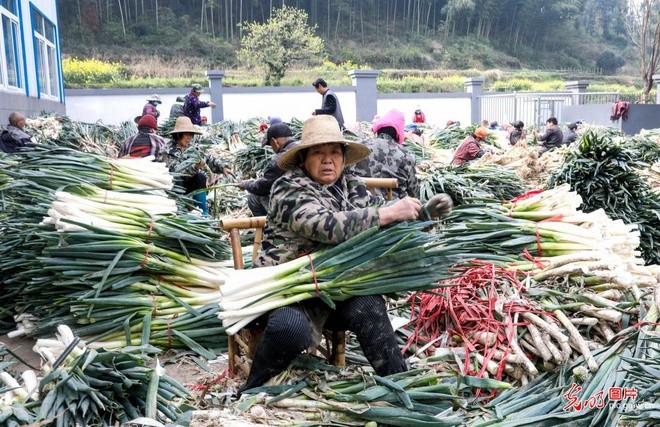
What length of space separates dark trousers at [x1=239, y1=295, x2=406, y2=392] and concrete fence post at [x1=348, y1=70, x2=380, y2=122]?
1759 centimetres

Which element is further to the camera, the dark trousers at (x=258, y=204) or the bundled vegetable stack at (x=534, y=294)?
the dark trousers at (x=258, y=204)

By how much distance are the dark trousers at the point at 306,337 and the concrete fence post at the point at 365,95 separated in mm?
17594

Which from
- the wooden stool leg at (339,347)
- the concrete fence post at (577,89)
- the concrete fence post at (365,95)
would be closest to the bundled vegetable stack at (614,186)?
the wooden stool leg at (339,347)

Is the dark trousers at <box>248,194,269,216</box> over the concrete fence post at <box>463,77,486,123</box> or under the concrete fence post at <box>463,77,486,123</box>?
under

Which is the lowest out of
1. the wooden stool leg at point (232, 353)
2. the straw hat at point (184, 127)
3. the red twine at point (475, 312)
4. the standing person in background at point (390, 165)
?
the wooden stool leg at point (232, 353)

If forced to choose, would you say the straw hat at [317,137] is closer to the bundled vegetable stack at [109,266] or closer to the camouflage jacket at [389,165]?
the bundled vegetable stack at [109,266]

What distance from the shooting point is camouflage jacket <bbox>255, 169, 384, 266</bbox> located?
2.70m

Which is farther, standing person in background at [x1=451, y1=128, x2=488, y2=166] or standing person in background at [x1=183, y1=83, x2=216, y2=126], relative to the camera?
standing person in background at [x1=183, y1=83, x2=216, y2=126]

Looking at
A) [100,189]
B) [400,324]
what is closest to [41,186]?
[100,189]

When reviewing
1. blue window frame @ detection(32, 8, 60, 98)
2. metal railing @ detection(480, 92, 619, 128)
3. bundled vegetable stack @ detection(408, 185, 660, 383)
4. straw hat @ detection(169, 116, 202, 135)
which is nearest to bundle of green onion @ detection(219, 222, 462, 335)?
bundled vegetable stack @ detection(408, 185, 660, 383)

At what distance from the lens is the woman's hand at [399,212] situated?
272 cm

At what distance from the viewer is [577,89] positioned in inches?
785

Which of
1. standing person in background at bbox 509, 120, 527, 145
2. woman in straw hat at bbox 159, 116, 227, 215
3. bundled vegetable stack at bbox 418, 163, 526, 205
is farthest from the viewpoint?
standing person in background at bbox 509, 120, 527, 145

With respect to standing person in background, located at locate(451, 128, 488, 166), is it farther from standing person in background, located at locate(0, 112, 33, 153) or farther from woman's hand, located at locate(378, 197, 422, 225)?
woman's hand, located at locate(378, 197, 422, 225)
